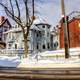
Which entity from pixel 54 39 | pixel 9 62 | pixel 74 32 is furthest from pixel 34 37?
pixel 9 62

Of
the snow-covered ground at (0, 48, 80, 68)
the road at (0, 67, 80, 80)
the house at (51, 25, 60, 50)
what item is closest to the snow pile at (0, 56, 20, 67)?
the snow-covered ground at (0, 48, 80, 68)

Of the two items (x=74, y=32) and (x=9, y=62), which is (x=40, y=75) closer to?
(x=9, y=62)

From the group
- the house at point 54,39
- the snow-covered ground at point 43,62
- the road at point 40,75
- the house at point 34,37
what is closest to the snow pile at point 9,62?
the snow-covered ground at point 43,62

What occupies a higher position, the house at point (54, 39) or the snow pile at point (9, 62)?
the house at point (54, 39)

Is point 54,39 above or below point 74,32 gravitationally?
above

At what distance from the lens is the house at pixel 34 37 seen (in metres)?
67.9

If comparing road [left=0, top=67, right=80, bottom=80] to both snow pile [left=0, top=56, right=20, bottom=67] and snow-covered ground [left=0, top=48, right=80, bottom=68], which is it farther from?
snow pile [left=0, top=56, right=20, bottom=67]

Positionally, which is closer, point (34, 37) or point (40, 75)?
point (40, 75)

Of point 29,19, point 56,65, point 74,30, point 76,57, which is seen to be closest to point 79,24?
point 74,30

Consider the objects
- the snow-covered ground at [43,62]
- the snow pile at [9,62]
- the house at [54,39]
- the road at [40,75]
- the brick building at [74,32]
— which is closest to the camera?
the road at [40,75]

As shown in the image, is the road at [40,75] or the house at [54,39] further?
the house at [54,39]

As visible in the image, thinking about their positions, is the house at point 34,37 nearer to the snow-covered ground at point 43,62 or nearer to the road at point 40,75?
the snow-covered ground at point 43,62

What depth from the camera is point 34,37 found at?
228ft

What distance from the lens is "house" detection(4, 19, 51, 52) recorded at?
67938 millimetres
